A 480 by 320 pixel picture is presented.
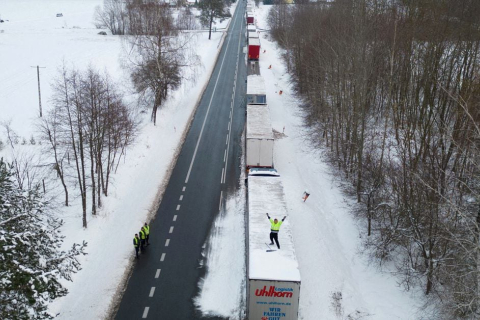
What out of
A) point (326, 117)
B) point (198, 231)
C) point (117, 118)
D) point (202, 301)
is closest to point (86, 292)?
point (202, 301)

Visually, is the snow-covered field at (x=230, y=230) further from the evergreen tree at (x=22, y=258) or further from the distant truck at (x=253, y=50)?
the distant truck at (x=253, y=50)

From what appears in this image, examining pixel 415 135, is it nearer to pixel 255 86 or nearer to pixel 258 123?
pixel 258 123

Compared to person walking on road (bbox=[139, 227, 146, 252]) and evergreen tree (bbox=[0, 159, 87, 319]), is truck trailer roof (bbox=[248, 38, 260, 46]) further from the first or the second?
evergreen tree (bbox=[0, 159, 87, 319])

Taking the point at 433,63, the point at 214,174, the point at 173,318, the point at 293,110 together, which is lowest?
the point at 173,318

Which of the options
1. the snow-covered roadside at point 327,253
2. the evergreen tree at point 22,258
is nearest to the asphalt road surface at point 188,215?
the snow-covered roadside at point 327,253

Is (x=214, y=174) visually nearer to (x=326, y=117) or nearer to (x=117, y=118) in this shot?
(x=117, y=118)
